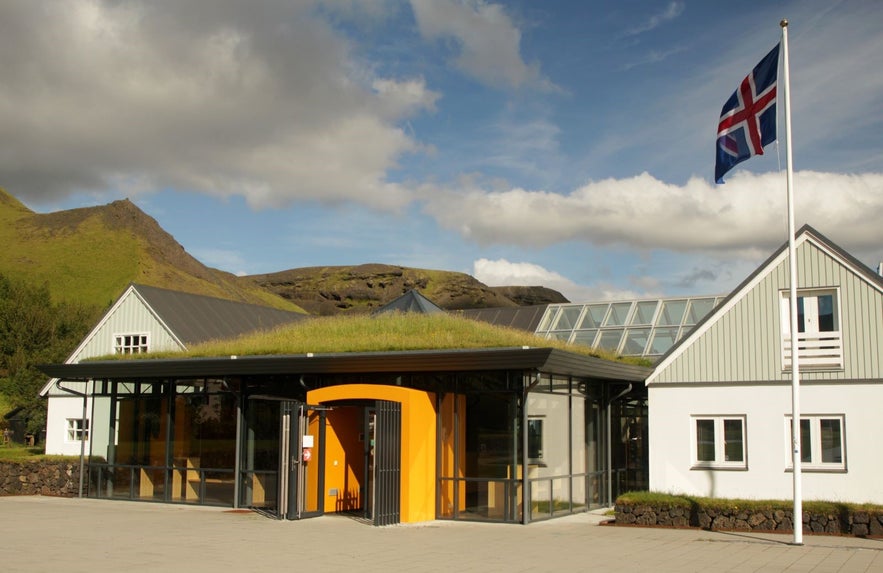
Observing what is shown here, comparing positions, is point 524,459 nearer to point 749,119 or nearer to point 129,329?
point 749,119

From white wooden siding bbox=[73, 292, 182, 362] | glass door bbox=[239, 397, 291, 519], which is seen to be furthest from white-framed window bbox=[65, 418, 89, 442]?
glass door bbox=[239, 397, 291, 519]

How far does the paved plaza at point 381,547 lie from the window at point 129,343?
11874mm

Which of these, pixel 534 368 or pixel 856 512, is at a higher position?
pixel 534 368

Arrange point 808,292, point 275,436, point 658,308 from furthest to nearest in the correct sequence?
point 658,308, point 275,436, point 808,292

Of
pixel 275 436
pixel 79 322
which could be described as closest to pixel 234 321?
pixel 275 436

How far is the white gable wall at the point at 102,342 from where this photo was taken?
99.8 feet

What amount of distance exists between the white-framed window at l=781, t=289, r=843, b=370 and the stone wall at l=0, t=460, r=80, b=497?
1845 centimetres

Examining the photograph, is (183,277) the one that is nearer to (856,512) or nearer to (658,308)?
(658,308)

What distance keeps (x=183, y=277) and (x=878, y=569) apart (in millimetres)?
121218

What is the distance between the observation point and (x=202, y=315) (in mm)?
32188

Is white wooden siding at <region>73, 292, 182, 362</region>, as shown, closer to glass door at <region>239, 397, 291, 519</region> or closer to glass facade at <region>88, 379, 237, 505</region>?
glass facade at <region>88, 379, 237, 505</region>

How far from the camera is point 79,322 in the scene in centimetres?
6391

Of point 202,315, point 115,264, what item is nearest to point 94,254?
point 115,264

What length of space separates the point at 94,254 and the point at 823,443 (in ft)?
379
